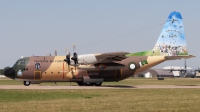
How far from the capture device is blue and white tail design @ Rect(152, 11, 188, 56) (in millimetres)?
45500

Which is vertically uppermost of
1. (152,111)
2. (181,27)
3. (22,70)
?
(181,27)

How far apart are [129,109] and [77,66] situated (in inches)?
938

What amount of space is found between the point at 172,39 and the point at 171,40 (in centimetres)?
19

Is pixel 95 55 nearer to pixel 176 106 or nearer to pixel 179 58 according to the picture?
pixel 179 58

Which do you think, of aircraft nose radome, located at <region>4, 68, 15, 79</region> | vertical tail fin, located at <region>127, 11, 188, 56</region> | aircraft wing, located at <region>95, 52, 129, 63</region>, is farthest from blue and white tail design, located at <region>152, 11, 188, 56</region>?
aircraft nose radome, located at <region>4, 68, 15, 79</region>

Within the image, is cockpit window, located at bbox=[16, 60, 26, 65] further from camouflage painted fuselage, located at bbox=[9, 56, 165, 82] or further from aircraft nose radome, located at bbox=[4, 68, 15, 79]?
aircraft nose radome, located at bbox=[4, 68, 15, 79]

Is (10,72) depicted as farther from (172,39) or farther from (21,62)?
(172,39)

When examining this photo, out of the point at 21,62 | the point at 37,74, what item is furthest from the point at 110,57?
the point at 21,62

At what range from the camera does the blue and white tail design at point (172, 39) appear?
45500 millimetres

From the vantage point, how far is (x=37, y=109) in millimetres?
18844

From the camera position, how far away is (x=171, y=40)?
151 ft

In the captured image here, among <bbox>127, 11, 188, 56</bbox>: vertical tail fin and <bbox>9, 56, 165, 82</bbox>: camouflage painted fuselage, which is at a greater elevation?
<bbox>127, 11, 188, 56</bbox>: vertical tail fin

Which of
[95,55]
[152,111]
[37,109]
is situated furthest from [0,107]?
[95,55]

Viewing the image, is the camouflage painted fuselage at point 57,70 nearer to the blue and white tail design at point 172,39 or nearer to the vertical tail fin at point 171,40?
the vertical tail fin at point 171,40
